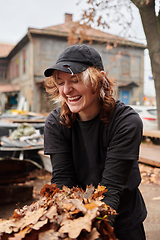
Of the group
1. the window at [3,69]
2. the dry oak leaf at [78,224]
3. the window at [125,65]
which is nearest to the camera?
the dry oak leaf at [78,224]

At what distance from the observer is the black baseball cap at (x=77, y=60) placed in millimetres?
1537

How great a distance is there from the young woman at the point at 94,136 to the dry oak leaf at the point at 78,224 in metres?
0.40

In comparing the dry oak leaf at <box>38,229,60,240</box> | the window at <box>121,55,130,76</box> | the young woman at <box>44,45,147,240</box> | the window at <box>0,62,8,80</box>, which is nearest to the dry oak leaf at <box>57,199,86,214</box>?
the dry oak leaf at <box>38,229,60,240</box>

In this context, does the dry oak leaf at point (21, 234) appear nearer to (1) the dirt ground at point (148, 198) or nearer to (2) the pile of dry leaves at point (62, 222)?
(2) the pile of dry leaves at point (62, 222)

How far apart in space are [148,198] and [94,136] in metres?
2.80

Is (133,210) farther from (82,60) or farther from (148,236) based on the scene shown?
(148,236)

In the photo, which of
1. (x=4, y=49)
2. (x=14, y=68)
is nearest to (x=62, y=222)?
(x=14, y=68)

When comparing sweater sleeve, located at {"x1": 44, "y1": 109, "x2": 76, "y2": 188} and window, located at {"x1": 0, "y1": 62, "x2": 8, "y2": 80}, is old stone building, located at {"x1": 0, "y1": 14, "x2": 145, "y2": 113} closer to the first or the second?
window, located at {"x1": 0, "y1": 62, "x2": 8, "y2": 80}

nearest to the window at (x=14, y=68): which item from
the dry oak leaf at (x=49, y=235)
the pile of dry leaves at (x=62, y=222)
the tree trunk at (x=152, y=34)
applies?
the tree trunk at (x=152, y=34)

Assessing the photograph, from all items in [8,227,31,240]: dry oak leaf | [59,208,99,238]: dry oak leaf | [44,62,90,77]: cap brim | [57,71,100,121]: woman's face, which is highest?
[44,62,90,77]: cap brim

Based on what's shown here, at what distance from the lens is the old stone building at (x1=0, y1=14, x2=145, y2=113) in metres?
18.5

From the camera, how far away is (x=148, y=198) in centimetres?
400

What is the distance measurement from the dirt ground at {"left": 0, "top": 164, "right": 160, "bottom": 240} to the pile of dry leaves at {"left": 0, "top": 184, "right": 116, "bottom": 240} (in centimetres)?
209

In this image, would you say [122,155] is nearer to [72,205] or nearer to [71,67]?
[72,205]
